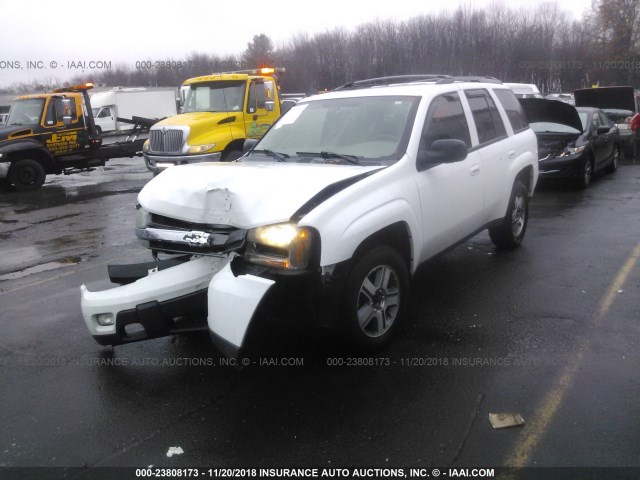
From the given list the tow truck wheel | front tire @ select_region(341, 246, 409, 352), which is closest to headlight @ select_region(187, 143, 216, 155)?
the tow truck wheel

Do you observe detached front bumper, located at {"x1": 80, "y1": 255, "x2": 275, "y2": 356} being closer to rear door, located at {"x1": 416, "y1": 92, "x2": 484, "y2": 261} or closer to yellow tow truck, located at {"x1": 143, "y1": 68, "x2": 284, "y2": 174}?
rear door, located at {"x1": 416, "y1": 92, "x2": 484, "y2": 261}

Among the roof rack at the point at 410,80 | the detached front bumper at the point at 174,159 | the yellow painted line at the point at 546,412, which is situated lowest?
the yellow painted line at the point at 546,412

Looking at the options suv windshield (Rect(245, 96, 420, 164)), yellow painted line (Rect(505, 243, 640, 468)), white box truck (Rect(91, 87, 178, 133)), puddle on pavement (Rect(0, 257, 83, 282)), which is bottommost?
yellow painted line (Rect(505, 243, 640, 468))

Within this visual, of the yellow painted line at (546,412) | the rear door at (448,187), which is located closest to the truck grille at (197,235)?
the rear door at (448,187)

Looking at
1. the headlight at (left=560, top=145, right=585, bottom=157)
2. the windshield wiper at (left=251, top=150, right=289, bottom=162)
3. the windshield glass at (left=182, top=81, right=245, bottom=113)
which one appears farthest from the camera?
the windshield glass at (left=182, top=81, right=245, bottom=113)

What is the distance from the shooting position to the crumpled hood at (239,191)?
11.8ft

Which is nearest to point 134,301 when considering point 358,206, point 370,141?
point 358,206

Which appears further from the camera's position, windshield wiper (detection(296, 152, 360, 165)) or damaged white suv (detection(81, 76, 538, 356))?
windshield wiper (detection(296, 152, 360, 165))

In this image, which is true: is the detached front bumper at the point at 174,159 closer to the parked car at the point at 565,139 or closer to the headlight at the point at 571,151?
the parked car at the point at 565,139

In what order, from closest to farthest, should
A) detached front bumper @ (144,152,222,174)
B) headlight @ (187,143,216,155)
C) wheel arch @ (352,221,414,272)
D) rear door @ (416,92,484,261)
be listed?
wheel arch @ (352,221,414,272) < rear door @ (416,92,484,261) < headlight @ (187,143,216,155) < detached front bumper @ (144,152,222,174)

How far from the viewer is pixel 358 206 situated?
12.5ft

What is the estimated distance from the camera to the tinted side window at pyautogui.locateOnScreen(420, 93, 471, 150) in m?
4.76

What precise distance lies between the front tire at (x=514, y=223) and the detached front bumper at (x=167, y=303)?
366 centimetres

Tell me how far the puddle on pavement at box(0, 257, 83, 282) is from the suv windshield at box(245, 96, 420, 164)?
11.1 ft
